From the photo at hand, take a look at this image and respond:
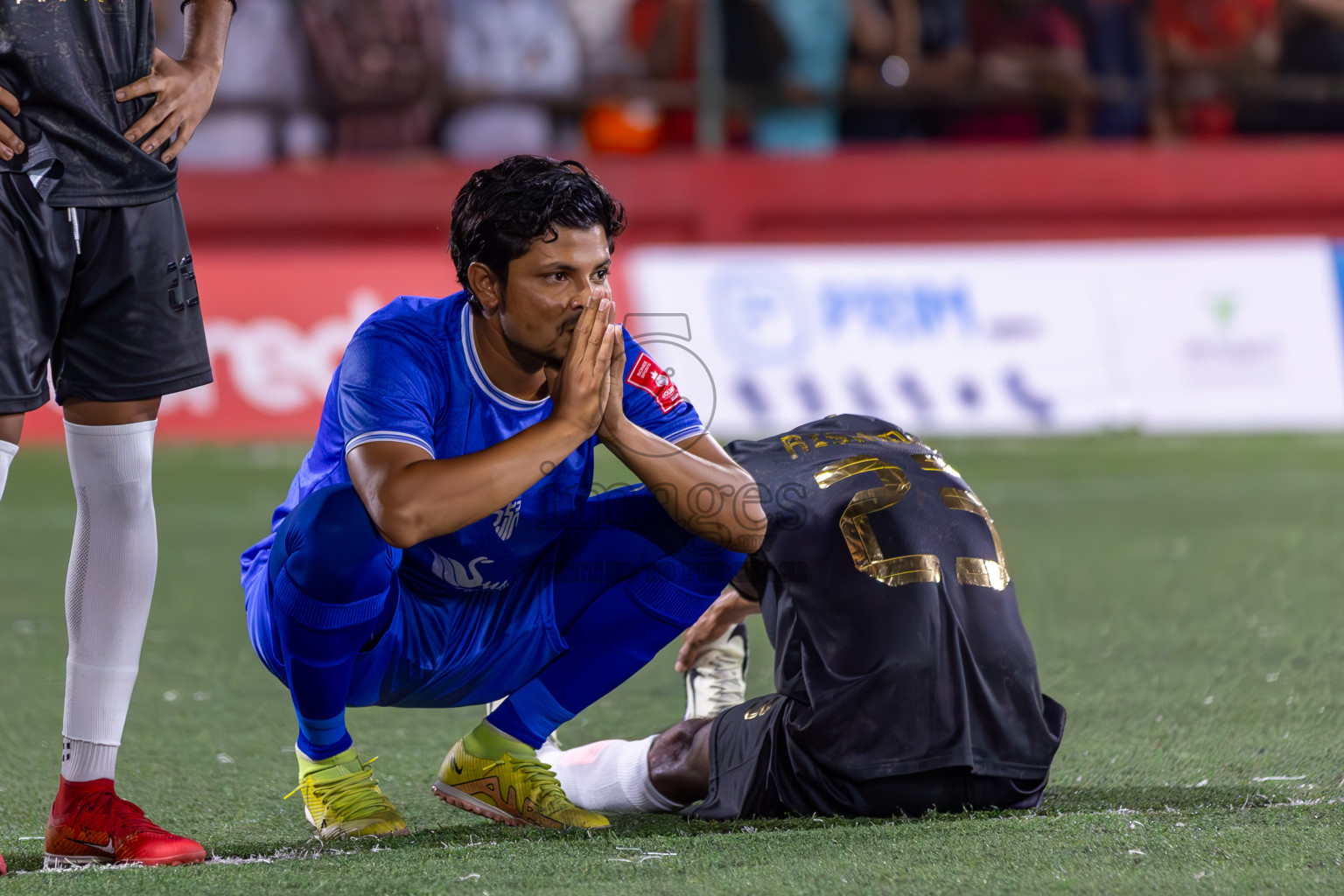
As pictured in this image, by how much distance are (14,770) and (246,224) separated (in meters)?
7.90

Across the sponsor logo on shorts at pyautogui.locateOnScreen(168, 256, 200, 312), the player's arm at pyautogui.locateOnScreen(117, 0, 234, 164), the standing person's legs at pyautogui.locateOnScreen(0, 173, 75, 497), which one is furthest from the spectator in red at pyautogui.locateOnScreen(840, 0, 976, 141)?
the standing person's legs at pyautogui.locateOnScreen(0, 173, 75, 497)

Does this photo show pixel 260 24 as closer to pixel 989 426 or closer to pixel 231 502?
pixel 231 502

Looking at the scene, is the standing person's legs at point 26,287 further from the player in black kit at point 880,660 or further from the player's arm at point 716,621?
the player's arm at point 716,621

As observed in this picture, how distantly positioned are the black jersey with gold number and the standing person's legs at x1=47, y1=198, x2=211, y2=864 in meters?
1.08

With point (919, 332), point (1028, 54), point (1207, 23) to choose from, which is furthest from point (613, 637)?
point (1207, 23)

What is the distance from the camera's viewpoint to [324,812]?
8.87 ft

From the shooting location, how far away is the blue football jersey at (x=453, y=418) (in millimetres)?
2662

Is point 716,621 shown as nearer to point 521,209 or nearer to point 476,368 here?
point 476,368

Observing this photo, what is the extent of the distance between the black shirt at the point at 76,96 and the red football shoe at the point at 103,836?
1001mm

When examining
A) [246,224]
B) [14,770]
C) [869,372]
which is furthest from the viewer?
[246,224]

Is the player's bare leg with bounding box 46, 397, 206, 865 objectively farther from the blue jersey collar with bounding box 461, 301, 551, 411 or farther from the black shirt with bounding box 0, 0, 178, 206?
the blue jersey collar with bounding box 461, 301, 551, 411

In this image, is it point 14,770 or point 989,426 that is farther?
point 989,426

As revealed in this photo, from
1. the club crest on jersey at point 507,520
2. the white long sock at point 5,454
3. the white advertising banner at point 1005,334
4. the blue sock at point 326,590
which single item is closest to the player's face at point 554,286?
the club crest on jersey at point 507,520

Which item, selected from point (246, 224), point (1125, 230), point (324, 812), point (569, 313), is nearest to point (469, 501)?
point (569, 313)
